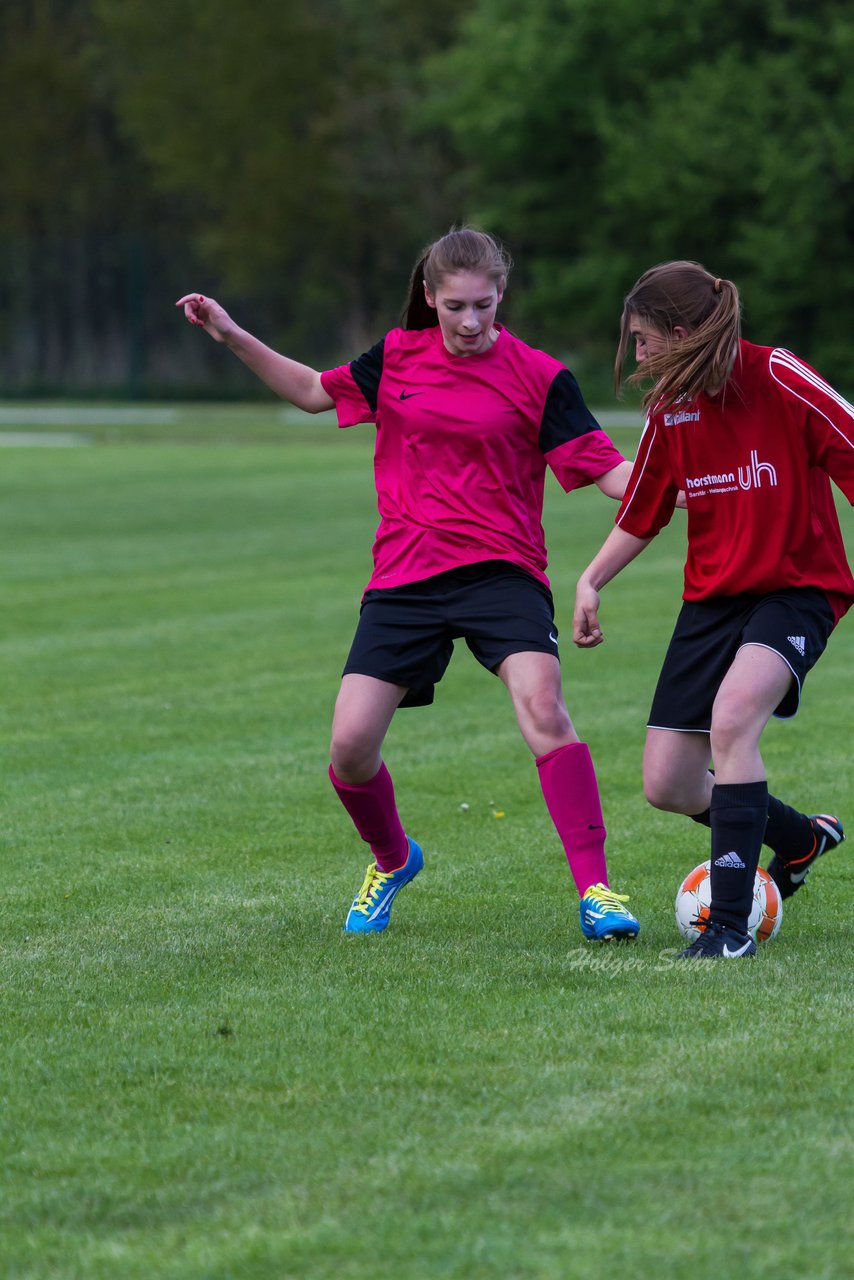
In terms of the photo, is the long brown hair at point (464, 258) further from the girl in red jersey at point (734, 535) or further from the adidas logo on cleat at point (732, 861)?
the adidas logo on cleat at point (732, 861)

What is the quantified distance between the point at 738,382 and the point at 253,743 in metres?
3.99

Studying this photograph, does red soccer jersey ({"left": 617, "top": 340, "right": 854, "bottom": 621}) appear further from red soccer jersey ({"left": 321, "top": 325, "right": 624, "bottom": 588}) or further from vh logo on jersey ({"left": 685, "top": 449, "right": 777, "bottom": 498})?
red soccer jersey ({"left": 321, "top": 325, "right": 624, "bottom": 588})

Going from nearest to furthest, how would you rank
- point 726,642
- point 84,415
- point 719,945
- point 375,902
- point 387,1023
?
point 387,1023 → point 719,945 → point 726,642 → point 375,902 → point 84,415

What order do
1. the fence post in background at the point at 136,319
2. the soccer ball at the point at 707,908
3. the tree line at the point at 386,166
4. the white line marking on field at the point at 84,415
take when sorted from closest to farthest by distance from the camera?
the soccer ball at the point at 707,908, the white line marking on field at the point at 84,415, the tree line at the point at 386,166, the fence post in background at the point at 136,319

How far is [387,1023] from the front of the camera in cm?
418

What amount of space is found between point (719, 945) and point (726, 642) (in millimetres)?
815

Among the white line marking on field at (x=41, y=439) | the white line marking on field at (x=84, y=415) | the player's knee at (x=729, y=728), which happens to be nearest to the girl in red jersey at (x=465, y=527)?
→ the player's knee at (x=729, y=728)

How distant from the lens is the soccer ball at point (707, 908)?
500 cm

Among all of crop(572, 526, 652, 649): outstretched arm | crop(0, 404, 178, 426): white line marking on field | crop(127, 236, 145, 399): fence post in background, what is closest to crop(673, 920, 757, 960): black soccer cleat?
crop(572, 526, 652, 649): outstretched arm

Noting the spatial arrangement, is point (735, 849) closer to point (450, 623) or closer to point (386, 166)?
point (450, 623)

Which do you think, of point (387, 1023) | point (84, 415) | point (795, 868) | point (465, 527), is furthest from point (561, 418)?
point (84, 415)

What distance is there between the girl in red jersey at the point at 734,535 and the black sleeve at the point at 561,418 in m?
0.21

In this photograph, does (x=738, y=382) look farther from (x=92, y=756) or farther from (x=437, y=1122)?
(x=92, y=756)

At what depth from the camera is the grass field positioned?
3.04m
